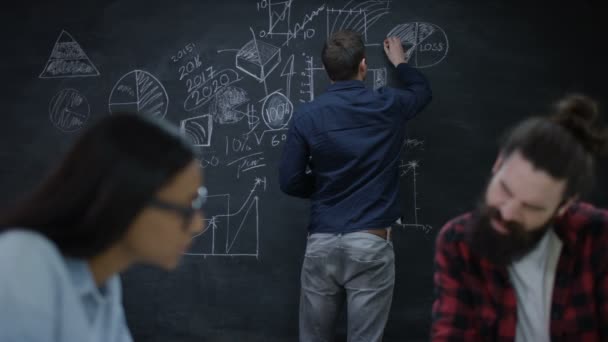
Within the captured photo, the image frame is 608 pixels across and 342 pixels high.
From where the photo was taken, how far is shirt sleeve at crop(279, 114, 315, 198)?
2.76m

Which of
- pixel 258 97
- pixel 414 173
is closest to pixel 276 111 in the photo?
pixel 258 97

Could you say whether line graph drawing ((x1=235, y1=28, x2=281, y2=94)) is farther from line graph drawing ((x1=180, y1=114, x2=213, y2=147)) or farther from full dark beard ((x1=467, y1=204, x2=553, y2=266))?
full dark beard ((x1=467, y1=204, x2=553, y2=266))

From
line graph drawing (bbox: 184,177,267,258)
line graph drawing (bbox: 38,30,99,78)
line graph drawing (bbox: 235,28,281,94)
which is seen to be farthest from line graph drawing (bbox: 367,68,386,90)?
line graph drawing (bbox: 38,30,99,78)

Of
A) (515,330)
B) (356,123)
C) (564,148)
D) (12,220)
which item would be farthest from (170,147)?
(356,123)

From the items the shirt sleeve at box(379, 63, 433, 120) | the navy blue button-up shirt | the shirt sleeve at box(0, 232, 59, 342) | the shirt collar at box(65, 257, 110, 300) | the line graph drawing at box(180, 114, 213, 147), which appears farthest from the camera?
the line graph drawing at box(180, 114, 213, 147)

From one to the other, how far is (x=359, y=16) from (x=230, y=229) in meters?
1.31

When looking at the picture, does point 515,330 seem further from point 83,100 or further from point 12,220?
point 83,100

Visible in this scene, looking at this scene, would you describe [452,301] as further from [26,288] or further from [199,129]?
[199,129]

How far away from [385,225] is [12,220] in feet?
5.73

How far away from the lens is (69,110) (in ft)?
11.9

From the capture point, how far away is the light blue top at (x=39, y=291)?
1.16 meters

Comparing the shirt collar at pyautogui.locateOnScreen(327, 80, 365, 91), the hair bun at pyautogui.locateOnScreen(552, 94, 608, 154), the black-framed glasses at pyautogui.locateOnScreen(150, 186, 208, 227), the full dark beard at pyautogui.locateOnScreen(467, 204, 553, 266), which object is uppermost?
the shirt collar at pyautogui.locateOnScreen(327, 80, 365, 91)

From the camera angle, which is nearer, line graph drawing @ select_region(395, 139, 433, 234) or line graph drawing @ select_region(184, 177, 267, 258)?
line graph drawing @ select_region(395, 139, 433, 234)

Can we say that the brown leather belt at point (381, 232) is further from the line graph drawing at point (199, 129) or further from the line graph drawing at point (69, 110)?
the line graph drawing at point (69, 110)
